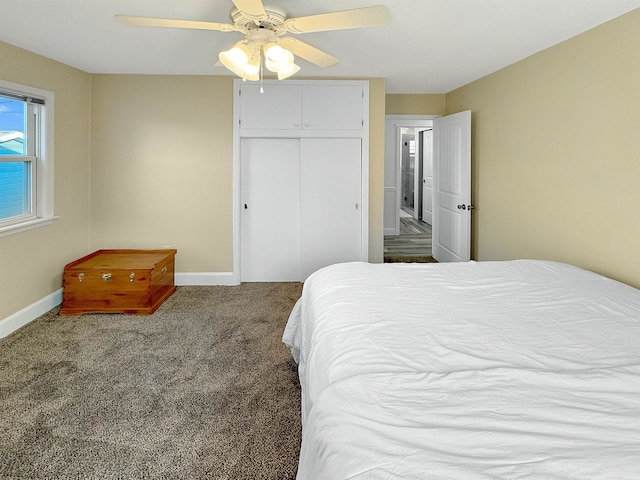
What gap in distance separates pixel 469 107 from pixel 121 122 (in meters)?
3.81

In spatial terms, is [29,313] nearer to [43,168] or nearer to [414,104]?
[43,168]

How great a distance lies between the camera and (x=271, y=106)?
470 centimetres

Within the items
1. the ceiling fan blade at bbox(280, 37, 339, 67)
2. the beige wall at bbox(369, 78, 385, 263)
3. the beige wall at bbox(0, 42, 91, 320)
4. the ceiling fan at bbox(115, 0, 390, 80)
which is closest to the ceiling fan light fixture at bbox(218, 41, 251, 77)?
the ceiling fan at bbox(115, 0, 390, 80)

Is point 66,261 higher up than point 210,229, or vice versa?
point 210,229

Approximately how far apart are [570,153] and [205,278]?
3665mm

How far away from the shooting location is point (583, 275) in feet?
8.66

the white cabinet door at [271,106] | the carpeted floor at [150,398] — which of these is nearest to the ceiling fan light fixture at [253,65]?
the carpeted floor at [150,398]

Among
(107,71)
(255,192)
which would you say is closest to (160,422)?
(255,192)

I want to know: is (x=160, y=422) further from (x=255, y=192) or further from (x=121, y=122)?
(x=121, y=122)

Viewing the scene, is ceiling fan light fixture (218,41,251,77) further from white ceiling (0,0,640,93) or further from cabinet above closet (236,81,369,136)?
cabinet above closet (236,81,369,136)

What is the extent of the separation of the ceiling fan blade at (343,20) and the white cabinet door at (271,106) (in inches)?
94.0

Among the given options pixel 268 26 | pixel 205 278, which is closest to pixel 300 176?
pixel 205 278

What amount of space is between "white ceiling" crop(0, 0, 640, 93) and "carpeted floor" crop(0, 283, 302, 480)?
2220 mm

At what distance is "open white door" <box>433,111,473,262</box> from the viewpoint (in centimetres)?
480
